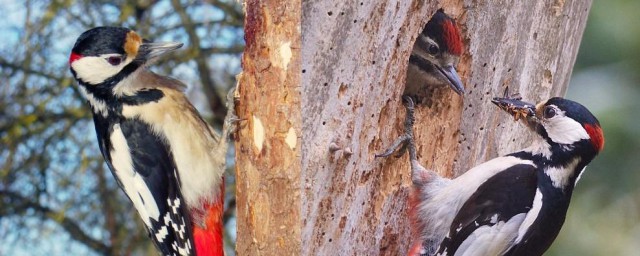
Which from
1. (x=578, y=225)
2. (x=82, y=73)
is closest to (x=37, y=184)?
(x=82, y=73)

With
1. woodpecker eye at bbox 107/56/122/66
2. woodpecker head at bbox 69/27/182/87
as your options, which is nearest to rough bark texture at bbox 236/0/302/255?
woodpecker head at bbox 69/27/182/87

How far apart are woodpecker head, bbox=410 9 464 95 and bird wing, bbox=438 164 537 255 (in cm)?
30

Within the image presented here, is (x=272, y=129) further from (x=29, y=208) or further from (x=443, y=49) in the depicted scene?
(x=29, y=208)

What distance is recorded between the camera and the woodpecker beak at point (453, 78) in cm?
293

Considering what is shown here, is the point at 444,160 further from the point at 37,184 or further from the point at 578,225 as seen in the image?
the point at 578,225

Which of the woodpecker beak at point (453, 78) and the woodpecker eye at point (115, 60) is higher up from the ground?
the woodpecker beak at point (453, 78)

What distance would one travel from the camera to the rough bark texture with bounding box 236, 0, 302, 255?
252cm

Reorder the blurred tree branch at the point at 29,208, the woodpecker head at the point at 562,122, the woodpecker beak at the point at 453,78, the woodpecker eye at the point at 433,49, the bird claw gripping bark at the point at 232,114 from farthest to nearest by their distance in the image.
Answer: the blurred tree branch at the point at 29,208 < the woodpecker eye at the point at 433,49 < the woodpecker beak at the point at 453,78 < the woodpecker head at the point at 562,122 < the bird claw gripping bark at the point at 232,114

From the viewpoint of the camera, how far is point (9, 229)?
15.5ft

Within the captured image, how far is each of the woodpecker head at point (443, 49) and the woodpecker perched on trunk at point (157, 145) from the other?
28.9 inches

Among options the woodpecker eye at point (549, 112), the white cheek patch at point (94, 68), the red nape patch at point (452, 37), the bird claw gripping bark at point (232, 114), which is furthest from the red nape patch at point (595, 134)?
the white cheek patch at point (94, 68)

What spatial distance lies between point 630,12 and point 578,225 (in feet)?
6.13

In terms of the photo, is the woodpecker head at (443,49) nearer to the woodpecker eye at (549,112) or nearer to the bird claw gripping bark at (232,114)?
the woodpecker eye at (549,112)

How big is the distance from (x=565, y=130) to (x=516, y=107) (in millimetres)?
161
